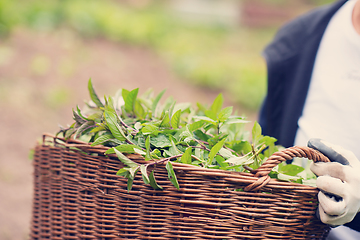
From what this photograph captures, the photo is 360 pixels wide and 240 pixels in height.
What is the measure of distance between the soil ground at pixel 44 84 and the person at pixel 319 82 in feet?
4.98

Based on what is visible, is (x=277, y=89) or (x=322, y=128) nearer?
(x=322, y=128)

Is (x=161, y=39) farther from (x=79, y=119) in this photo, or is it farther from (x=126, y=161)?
(x=126, y=161)

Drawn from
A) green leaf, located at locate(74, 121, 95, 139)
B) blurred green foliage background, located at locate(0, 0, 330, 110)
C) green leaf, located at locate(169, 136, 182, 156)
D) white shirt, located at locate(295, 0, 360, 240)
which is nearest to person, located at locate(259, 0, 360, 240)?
white shirt, located at locate(295, 0, 360, 240)

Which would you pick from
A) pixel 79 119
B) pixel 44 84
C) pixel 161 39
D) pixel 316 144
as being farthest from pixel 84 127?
pixel 161 39

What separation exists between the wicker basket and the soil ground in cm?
111

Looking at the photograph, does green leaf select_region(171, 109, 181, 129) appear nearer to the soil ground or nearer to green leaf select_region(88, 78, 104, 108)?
green leaf select_region(88, 78, 104, 108)

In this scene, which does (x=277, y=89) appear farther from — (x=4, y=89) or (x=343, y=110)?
(x=4, y=89)

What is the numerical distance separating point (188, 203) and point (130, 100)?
12.2 inches

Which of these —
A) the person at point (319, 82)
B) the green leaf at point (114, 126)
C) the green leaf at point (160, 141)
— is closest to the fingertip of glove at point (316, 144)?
the person at point (319, 82)

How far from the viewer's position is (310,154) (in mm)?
637

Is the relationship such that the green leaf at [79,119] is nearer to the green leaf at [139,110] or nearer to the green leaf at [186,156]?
the green leaf at [139,110]

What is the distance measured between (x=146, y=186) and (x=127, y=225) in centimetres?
11

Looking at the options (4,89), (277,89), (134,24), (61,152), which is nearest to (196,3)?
(134,24)

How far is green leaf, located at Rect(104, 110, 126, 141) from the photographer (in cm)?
65
